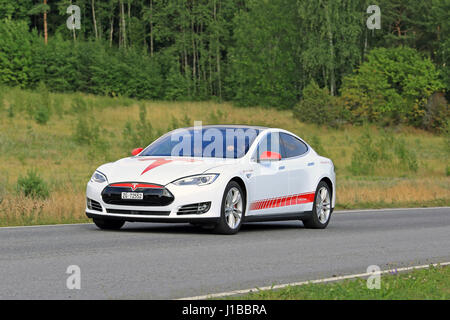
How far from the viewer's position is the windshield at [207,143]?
14680 millimetres

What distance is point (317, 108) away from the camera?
6406cm

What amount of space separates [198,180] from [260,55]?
6849 cm

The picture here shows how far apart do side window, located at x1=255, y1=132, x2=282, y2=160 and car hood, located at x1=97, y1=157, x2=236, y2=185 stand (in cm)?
86

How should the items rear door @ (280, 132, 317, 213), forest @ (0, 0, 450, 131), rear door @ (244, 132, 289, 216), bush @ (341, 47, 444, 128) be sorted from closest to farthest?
1. rear door @ (244, 132, 289, 216)
2. rear door @ (280, 132, 317, 213)
3. bush @ (341, 47, 444, 128)
4. forest @ (0, 0, 450, 131)

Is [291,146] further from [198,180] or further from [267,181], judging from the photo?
[198,180]

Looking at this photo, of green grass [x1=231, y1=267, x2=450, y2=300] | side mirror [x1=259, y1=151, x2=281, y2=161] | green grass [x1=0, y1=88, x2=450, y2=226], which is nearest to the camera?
green grass [x1=231, y1=267, x2=450, y2=300]

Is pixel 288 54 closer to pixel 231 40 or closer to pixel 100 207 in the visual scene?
pixel 231 40

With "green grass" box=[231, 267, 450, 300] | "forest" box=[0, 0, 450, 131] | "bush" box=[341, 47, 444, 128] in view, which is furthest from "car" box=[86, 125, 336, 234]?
"bush" box=[341, 47, 444, 128]

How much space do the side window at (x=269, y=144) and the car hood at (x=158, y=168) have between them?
0.86 meters

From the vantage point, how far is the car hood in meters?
13.5

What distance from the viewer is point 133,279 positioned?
30.1ft

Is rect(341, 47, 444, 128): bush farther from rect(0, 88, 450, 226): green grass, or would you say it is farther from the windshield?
the windshield

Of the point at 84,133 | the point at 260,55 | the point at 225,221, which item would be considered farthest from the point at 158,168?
the point at 260,55
